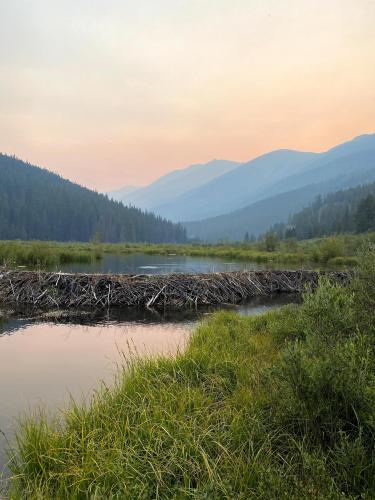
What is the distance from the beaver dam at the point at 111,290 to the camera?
81.3 ft

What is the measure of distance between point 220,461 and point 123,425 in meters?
1.85

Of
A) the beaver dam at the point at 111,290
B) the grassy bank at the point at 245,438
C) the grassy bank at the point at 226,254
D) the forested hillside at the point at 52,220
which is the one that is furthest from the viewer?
the forested hillside at the point at 52,220

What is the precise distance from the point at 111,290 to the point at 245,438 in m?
20.1

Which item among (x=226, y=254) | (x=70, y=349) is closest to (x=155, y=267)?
(x=226, y=254)

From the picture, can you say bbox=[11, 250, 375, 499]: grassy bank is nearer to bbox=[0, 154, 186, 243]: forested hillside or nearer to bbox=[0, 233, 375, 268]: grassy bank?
bbox=[0, 233, 375, 268]: grassy bank

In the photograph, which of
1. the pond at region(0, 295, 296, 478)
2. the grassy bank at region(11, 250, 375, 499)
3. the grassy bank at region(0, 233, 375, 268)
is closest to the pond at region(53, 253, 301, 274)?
the grassy bank at region(0, 233, 375, 268)

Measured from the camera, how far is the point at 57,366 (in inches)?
516

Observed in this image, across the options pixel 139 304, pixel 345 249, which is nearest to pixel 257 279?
pixel 139 304

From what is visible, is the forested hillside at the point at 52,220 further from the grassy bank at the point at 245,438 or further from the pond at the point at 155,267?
the grassy bank at the point at 245,438

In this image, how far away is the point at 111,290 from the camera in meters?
25.3

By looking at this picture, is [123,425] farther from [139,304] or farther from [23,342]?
[139,304]

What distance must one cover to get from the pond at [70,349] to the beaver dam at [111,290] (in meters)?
2.02

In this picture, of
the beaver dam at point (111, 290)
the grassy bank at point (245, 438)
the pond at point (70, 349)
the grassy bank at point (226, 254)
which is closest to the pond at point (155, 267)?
the grassy bank at point (226, 254)

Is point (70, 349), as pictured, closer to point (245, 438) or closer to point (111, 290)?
point (111, 290)
